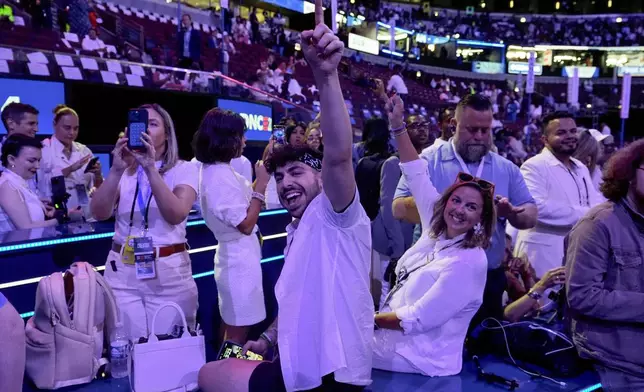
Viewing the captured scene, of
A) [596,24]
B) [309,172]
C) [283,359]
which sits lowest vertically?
[283,359]

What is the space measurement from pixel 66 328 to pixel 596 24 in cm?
4196

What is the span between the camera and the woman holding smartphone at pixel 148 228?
235cm

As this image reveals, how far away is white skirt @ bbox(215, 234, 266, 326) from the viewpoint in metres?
2.68

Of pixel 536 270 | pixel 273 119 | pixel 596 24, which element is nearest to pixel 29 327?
pixel 536 270

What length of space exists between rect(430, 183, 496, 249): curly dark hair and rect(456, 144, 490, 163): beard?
507 millimetres

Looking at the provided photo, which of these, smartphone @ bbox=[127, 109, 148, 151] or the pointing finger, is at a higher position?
the pointing finger

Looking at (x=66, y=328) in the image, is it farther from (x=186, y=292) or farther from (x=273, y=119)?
(x=273, y=119)

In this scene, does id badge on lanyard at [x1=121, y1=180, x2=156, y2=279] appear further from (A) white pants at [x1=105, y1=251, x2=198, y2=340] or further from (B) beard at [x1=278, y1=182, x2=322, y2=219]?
(B) beard at [x1=278, y1=182, x2=322, y2=219]

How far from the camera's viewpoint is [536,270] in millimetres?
3584

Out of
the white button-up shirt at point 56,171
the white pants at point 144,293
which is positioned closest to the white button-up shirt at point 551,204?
the white pants at point 144,293

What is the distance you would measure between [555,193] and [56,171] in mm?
3787

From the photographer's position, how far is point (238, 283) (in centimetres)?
268

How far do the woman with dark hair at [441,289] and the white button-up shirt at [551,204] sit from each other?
129 cm

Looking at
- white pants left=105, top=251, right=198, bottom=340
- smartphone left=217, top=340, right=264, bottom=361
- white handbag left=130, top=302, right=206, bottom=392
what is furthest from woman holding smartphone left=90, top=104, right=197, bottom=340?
smartphone left=217, top=340, right=264, bottom=361
